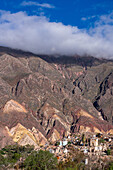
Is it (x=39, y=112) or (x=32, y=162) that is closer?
(x=32, y=162)

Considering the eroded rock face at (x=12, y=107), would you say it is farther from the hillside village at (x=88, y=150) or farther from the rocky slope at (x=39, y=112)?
the hillside village at (x=88, y=150)

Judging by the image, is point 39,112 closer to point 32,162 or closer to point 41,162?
point 32,162

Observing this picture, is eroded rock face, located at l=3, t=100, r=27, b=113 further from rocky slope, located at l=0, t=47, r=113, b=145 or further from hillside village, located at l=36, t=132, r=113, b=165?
hillside village, located at l=36, t=132, r=113, b=165

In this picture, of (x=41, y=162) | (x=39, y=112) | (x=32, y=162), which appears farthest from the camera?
(x=39, y=112)

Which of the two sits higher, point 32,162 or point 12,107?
point 12,107

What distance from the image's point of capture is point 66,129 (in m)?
145

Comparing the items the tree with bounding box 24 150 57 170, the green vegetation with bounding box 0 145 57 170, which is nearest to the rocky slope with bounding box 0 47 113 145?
the green vegetation with bounding box 0 145 57 170

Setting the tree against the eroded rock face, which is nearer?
the tree

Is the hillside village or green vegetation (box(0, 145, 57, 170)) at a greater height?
green vegetation (box(0, 145, 57, 170))

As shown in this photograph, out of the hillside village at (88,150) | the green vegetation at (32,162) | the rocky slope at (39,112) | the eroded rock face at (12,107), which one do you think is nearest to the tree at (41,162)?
the green vegetation at (32,162)

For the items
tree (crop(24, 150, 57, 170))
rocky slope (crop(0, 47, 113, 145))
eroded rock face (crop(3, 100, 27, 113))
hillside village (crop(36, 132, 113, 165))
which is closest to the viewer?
tree (crop(24, 150, 57, 170))

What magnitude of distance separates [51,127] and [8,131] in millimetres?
34973

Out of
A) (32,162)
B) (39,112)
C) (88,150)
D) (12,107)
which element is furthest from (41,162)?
(39,112)

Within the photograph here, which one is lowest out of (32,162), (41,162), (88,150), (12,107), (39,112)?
(88,150)
